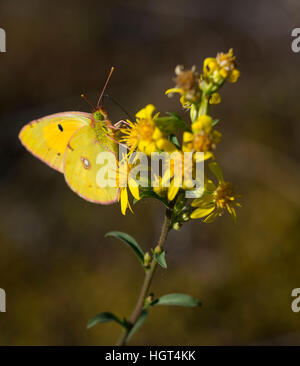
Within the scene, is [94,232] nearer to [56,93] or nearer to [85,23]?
[56,93]

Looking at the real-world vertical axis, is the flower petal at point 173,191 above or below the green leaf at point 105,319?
above

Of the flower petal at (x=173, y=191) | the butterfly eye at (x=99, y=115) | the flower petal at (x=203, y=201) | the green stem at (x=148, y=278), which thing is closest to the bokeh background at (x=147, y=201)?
the green stem at (x=148, y=278)

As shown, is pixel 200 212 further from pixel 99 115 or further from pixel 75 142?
pixel 75 142

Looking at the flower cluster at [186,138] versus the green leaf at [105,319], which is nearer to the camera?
the flower cluster at [186,138]

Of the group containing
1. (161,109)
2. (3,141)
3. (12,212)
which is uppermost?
(161,109)

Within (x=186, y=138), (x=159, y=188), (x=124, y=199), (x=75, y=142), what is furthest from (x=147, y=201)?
(x=186, y=138)

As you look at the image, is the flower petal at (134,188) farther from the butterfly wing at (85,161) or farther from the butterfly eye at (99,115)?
the butterfly eye at (99,115)

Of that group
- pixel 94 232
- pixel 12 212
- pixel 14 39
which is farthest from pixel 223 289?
pixel 14 39
